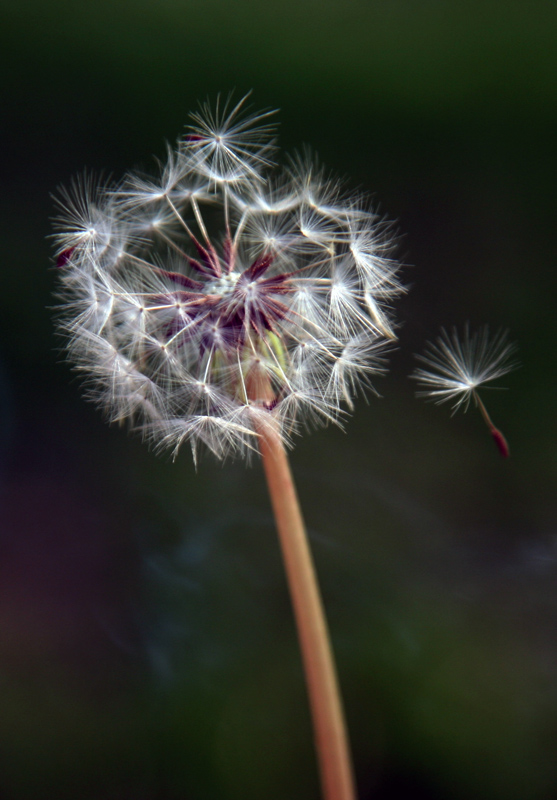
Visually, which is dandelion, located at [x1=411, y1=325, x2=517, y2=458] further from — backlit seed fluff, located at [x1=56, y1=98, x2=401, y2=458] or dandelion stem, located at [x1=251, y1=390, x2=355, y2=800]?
dandelion stem, located at [x1=251, y1=390, x2=355, y2=800]

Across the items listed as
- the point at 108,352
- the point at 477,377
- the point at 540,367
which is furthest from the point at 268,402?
the point at 540,367

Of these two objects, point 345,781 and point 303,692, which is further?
point 303,692

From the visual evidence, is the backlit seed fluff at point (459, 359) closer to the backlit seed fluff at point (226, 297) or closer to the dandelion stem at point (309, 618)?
the backlit seed fluff at point (226, 297)

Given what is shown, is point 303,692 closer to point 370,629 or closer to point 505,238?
point 370,629

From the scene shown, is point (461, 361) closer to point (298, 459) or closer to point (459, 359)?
point (459, 359)

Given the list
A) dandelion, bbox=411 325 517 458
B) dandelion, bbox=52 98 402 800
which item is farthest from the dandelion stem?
dandelion, bbox=411 325 517 458

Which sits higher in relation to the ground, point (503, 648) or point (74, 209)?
point (74, 209)
